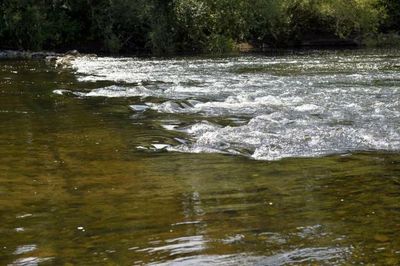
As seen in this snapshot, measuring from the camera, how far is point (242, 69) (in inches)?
977

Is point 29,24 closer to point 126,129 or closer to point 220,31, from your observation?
point 220,31

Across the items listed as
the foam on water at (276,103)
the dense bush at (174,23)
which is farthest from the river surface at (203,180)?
the dense bush at (174,23)

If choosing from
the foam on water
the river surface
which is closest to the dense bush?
the foam on water

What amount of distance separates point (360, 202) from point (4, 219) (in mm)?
3735

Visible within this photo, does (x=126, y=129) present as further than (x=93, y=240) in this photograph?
Yes

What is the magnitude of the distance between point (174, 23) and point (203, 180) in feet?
128

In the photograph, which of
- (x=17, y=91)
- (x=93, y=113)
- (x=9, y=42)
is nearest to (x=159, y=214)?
(x=93, y=113)

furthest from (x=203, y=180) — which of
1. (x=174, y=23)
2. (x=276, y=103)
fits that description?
(x=174, y=23)

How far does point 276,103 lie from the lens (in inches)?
559

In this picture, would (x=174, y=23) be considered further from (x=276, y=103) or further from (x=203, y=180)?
(x=203, y=180)

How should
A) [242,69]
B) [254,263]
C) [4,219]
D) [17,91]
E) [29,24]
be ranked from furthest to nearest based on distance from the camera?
[29,24], [242,69], [17,91], [4,219], [254,263]

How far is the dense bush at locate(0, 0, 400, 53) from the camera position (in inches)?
1737

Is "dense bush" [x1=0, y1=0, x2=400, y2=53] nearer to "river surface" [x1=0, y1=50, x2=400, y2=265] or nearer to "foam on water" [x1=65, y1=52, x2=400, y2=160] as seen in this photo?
"foam on water" [x1=65, y1=52, x2=400, y2=160]

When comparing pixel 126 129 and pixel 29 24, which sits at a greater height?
pixel 29 24
